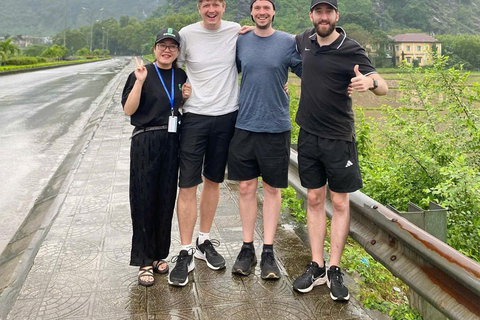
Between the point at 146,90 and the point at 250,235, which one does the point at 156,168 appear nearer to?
the point at 146,90

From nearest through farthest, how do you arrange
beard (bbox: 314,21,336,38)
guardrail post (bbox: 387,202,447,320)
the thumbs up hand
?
Result: guardrail post (bbox: 387,202,447,320), the thumbs up hand, beard (bbox: 314,21,336,38)

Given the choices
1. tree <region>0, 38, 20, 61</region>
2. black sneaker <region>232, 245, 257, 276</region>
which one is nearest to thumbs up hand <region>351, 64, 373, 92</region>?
black sneaker <region>232, 245, 257, 276</region>

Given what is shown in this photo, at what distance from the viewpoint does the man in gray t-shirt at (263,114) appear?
3.45 metres

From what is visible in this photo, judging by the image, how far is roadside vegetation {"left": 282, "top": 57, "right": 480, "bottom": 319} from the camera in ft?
12.2

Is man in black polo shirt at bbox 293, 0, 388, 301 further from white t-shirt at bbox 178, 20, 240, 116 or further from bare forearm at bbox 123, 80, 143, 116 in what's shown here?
bare forearm at bbox 123, 80, 143, 116

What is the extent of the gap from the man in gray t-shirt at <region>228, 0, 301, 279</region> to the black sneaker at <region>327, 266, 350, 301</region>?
15.3 inches

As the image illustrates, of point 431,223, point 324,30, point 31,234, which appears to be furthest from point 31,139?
point 431,223

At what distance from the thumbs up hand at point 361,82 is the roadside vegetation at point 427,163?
118 centimetres

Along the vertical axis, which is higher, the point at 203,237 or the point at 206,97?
the point at 206,97

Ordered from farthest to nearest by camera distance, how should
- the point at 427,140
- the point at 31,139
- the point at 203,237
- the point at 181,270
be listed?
the point at 31,139
the point at 427,140
the point at 203,237
the point at 181,270

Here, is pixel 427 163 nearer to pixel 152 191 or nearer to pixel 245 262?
pixel 245 262

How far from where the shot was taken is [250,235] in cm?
377

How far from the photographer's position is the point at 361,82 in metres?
2.94

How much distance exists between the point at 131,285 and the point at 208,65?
5.55 feet
